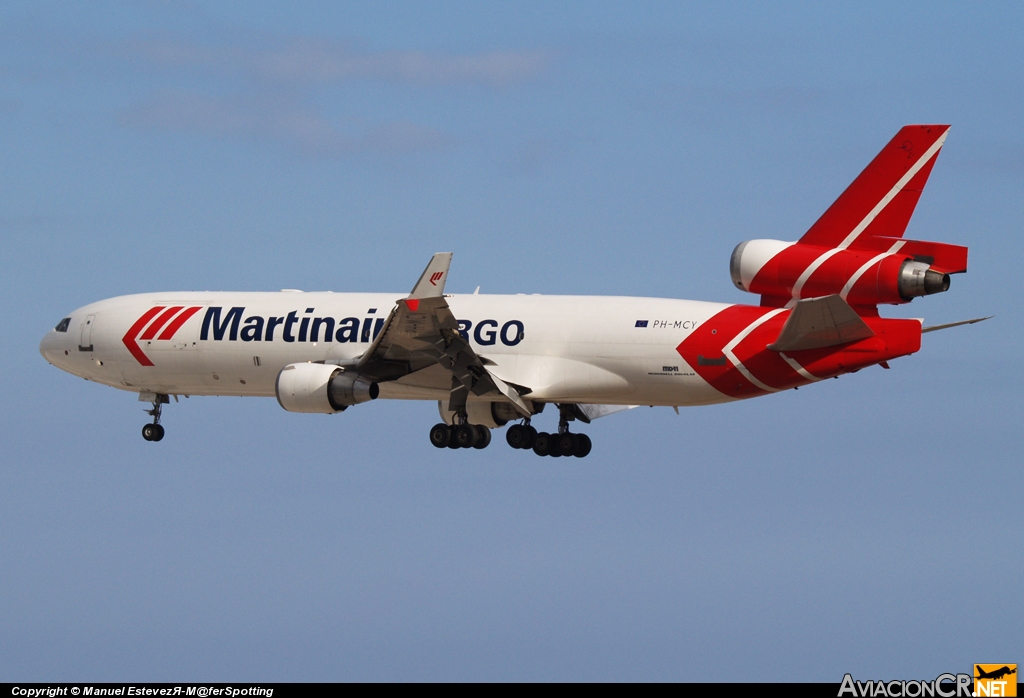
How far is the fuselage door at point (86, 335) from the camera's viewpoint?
48438 mm

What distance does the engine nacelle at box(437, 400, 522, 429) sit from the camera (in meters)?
46.1

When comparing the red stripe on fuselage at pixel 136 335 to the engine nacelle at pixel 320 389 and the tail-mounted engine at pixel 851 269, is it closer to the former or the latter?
the engine nacelle at pixel 320 389

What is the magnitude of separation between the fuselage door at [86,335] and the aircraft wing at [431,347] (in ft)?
37.0

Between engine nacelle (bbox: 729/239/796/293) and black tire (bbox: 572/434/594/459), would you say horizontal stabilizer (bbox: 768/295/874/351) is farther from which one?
black tire (bbox: 572/434/594/459)

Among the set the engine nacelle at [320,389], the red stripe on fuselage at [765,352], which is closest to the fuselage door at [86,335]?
the engine nacelle at [320,389]

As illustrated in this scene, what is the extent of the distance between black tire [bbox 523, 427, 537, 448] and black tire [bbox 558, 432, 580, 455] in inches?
32.2

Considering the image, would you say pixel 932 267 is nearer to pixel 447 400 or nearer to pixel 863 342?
pixel 863 342

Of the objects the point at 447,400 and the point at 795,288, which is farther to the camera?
the point at 447,400

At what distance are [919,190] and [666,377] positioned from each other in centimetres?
820

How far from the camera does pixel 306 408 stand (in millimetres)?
41094

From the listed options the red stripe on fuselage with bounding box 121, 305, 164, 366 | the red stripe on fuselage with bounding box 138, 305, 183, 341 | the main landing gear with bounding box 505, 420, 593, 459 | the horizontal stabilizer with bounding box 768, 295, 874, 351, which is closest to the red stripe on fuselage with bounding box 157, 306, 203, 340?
the red stripe on fuselage with bounding box 138, 305, 183, 341

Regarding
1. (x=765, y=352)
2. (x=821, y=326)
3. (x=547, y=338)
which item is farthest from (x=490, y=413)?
(x=821, y=326)

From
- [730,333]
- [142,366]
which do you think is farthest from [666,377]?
[142,366]

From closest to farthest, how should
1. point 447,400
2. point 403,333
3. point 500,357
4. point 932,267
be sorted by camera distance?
1. point 932,267
2. point 403,333
3. point 500,357
4. point 447,400
